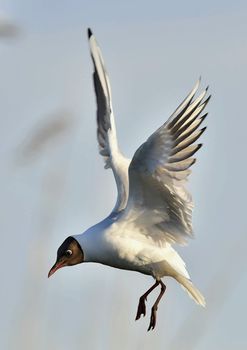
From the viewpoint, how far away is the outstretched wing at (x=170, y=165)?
523 cm

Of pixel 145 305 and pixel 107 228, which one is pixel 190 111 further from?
pixel 145 305

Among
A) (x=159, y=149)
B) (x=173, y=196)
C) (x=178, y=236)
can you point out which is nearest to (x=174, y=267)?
(x=178, y=236)

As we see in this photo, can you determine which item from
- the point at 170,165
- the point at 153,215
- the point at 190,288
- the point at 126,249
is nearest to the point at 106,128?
the point at 153,215

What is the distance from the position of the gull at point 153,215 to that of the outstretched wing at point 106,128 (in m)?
0.01

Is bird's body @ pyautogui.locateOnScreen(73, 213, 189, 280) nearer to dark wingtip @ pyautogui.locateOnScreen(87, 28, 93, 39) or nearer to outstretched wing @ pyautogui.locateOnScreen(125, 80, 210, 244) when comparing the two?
outstretched wing @ pyautogui.locateOnScreen(125, 80, 210, 244)

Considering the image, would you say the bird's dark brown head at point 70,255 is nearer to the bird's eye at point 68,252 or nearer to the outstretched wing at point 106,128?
the bird's eye at point 68,252

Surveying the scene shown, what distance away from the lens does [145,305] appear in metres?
6.06

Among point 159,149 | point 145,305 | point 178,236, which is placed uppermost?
point 159,149

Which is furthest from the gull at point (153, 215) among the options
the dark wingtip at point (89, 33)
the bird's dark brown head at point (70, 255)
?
the dark wingtip at point (89, 33)

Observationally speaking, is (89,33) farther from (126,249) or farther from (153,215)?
(126,249)

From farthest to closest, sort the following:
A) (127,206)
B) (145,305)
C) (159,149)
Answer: (145,305) < (127,206) < (159,149)

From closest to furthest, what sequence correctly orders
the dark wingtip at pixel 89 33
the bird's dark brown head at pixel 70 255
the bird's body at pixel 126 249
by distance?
the bird's body at pixel 126 249 → the bird's dark brown head at pixel 70 255 → the dark wingtip at pixel 89 33

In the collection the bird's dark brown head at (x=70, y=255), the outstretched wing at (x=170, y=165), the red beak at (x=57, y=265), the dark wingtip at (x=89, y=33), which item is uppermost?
the dark wingtip at (x=89, y=33)

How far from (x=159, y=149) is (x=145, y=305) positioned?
50.3 inches
